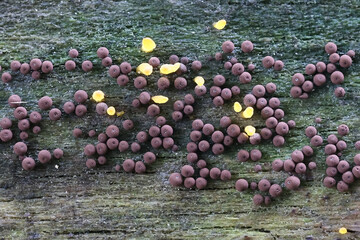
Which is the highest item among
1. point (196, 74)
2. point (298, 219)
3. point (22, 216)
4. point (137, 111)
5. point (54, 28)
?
point (54, 28)

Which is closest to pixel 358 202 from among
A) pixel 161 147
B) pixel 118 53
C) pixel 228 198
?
pixel 228 198

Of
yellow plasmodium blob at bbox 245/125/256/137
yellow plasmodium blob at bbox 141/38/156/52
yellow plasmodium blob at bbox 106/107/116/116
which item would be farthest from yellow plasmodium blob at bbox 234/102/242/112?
yellow plasmodium blob at bbox 106/107/116/116

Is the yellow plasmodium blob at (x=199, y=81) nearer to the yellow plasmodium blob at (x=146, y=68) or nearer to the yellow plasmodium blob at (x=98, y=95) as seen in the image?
the yellow plasmodium blob at (x=146, y=68)

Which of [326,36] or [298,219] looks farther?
[326,36]

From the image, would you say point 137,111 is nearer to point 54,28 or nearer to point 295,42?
point 54,28

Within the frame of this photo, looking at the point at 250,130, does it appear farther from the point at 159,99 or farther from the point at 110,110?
the point at 110,110
